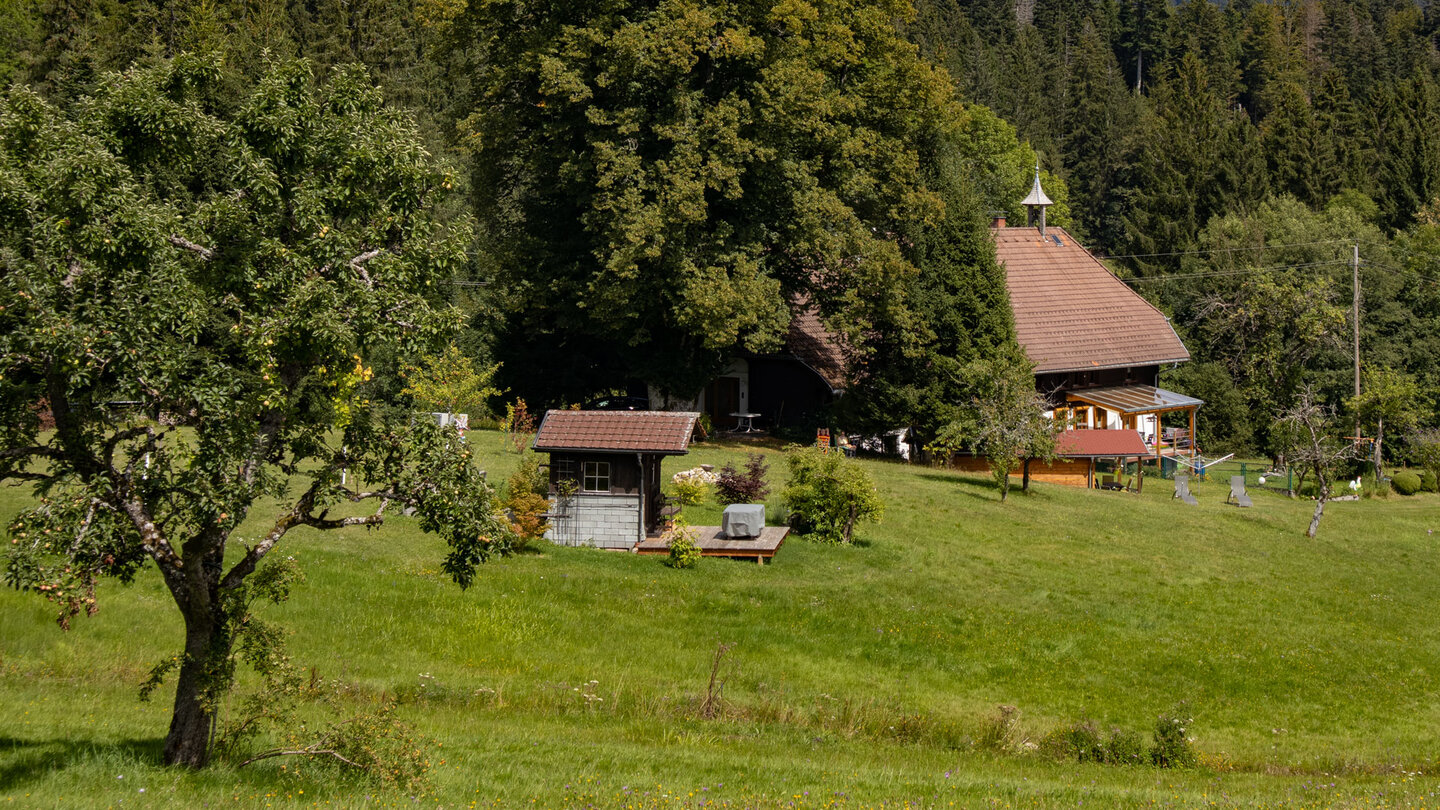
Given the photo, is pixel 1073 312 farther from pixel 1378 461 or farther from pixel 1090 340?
pixel 1378 461

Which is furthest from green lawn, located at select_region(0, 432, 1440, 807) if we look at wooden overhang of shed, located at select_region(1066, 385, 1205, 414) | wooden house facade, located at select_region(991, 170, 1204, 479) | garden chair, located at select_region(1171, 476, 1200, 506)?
wooden house facade, located at select_region(991, 170, 1204, 479)

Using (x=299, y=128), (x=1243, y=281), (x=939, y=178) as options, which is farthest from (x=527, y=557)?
(x=1243, y=281)

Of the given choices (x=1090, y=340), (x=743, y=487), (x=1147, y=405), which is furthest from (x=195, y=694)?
(x=1090, y=340)

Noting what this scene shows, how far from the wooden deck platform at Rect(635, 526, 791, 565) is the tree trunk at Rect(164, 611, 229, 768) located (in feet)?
46.6

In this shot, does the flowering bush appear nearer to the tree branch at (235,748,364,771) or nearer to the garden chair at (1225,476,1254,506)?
the tree branch at (235,748,364,771)

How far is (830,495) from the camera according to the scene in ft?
91.8

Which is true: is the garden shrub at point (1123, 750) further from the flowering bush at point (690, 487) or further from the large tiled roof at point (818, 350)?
the large tiled roof at point (818, 350)

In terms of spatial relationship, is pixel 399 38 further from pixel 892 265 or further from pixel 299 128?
pixel 299 128

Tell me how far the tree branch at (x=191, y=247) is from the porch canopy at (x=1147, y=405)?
4115 cm

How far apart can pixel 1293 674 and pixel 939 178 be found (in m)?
25.0

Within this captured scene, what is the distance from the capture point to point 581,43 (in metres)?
36.5

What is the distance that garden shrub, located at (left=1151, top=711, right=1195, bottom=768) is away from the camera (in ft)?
55.4

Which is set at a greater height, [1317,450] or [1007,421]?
[1007,421]

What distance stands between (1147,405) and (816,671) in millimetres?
33114
